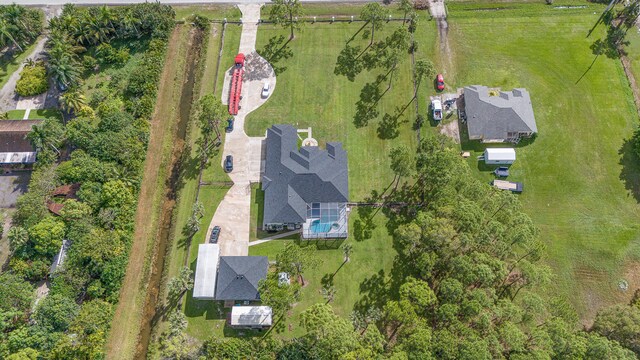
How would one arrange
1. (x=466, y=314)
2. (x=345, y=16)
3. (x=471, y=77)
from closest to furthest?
1. (x=466, y=314)
2. (x=471, y=77)
3. (x=345, y=16)

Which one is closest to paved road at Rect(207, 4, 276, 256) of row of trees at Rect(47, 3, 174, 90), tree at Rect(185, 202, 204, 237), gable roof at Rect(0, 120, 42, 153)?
tree at Rect(185, 202, 204, 237)

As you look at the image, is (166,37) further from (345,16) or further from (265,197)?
(265,197)

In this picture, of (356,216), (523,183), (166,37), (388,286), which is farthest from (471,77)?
(166,37)

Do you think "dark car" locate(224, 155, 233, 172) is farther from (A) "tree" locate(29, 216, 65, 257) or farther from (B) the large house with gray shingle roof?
(A) "tree" locate(29, 216, 65, 257)

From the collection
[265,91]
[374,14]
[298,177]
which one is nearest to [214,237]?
[298,177]

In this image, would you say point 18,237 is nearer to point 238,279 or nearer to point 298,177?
point 238,279
